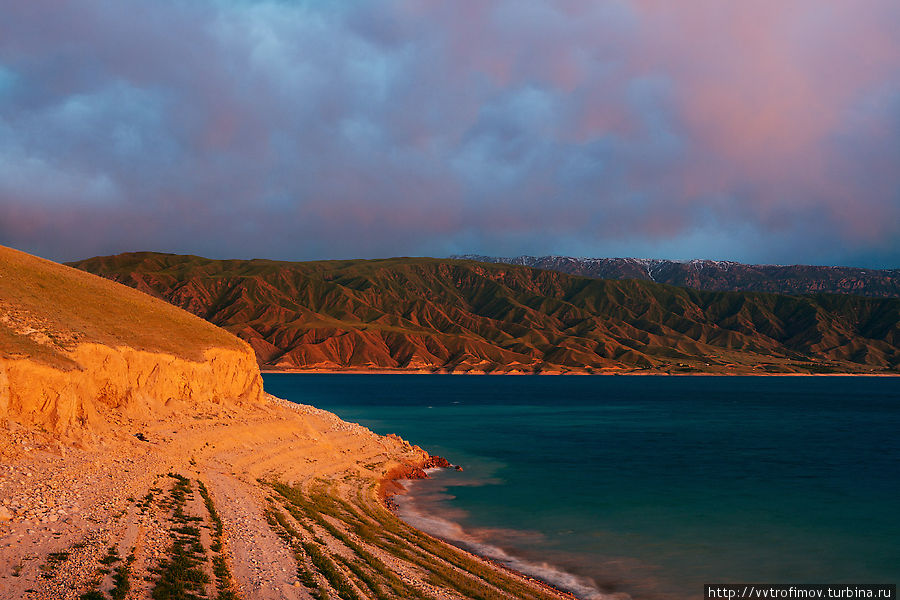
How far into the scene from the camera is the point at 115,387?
113 feet

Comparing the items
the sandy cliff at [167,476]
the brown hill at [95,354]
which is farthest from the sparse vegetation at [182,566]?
the brown hill at [95,354]

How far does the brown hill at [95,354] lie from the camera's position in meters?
27.9

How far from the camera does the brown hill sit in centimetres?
2794

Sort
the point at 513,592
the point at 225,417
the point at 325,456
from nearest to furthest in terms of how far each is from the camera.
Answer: the point at 513,592, the point at 225,417, the point at 325,456

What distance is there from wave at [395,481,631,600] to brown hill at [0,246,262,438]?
15810mm

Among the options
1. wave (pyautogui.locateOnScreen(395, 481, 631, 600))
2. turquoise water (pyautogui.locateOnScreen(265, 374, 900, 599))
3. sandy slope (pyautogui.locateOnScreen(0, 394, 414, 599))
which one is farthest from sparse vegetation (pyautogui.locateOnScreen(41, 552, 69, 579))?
turquoise water (pyautogui.locateOnScreen(265, 374, 900, 599))

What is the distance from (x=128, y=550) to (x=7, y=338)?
1657 centimetres

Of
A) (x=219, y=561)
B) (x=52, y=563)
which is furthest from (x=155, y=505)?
→ (x=52, y=563)

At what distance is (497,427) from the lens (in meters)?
83.2

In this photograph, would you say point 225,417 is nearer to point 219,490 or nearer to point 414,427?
point 219,490

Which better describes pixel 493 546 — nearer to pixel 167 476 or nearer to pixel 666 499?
pixel 167 476

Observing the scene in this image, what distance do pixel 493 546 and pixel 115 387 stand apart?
21889mm

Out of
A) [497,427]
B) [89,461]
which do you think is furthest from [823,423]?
[89,461]

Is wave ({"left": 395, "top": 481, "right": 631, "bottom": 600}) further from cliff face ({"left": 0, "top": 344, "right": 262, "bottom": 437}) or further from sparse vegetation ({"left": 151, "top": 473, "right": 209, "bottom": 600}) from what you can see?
cliff face ({"left": 0, "top": 344, "right": 262, "bottom": 437})
